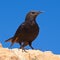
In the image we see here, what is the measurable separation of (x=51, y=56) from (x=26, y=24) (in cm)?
179

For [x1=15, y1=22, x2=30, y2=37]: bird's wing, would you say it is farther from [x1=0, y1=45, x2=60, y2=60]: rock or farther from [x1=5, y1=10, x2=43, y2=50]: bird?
[x1=0, y1=45, x2=60, y2=60]: rock

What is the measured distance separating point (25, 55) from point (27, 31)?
1850 millimetres

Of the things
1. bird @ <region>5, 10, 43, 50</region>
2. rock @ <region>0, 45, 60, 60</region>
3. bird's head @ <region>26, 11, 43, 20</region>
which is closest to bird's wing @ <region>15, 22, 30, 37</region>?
bird @ <region>5, 10, 43, 50</region>

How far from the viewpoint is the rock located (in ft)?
46.7

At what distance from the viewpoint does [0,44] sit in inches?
626

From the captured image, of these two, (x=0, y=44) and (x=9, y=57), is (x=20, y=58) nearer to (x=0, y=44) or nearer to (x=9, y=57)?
(x=9, y=57)

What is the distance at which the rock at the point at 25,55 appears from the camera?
1424 centimetres

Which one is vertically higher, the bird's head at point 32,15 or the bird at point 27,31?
the bird's head at point 32,15

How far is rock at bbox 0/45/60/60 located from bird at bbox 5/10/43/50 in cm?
100

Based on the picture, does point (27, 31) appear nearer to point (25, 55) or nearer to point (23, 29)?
point (23, 29)

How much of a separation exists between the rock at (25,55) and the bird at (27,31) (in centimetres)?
100

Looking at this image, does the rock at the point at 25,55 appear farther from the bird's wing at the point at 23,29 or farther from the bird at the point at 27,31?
the bird's wing at the point at 23,29

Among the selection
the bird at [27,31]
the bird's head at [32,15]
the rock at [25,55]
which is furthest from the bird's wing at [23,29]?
the rock at [25,55]

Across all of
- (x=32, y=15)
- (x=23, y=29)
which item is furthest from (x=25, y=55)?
(x=32, y=15)
